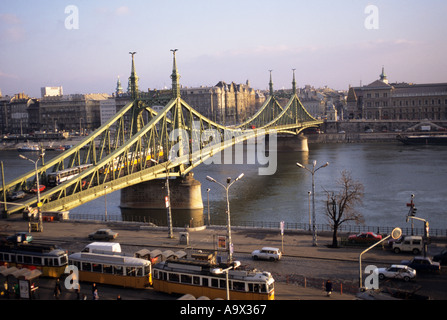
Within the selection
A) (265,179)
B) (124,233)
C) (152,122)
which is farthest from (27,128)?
(124,233)

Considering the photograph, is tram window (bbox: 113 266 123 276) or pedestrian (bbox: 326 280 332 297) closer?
pedestrian (bbox: 326 280 332 297)

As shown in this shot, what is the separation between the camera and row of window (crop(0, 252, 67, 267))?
2092 cm

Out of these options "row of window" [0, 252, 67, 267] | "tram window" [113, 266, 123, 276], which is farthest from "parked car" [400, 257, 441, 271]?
"row of window" [0, 252, 67, 267]

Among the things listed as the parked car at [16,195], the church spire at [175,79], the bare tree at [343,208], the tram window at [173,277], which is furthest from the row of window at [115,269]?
the church spire at [175,79]

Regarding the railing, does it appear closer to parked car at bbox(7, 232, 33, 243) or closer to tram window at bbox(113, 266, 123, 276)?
parked car at bbox(7, 232, 33, 243)

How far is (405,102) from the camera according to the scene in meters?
138

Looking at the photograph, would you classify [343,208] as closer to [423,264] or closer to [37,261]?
[423,264]

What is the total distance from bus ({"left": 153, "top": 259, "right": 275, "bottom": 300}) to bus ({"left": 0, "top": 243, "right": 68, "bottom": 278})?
4.40 metres

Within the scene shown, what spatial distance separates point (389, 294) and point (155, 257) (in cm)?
956

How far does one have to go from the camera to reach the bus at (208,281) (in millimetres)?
17422

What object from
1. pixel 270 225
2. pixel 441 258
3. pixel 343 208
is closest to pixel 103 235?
pixel 270 225

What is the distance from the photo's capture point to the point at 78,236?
28484 mm

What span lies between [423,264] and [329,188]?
1287 inches
